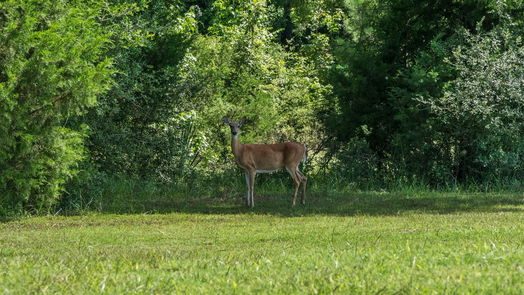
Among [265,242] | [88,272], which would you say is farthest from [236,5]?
[88,272]

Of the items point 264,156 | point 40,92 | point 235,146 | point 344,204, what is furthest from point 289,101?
point 40,92

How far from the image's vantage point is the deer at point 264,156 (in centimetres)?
1739

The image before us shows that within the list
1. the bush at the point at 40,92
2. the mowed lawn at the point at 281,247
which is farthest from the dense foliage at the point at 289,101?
the mowed lawn at the point at 281,247

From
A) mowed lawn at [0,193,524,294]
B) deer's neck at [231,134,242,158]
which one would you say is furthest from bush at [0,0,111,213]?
→ deer's neck at [231,134,242,158]

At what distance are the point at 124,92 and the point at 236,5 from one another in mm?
13644

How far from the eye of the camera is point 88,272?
7789mm

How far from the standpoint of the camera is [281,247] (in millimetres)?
10445

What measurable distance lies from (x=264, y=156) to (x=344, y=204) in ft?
6.98

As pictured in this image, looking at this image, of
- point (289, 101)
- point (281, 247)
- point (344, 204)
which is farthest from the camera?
point (289, 101)

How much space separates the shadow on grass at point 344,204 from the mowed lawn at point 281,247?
0.03 meters

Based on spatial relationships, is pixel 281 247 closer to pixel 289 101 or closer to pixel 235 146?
pixel 235 146

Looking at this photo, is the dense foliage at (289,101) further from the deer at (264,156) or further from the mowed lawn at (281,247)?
the deer at (264,156)

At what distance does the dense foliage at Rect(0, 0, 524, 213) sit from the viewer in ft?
49.5

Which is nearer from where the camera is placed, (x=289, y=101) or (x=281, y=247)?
(x=281, y=247)
